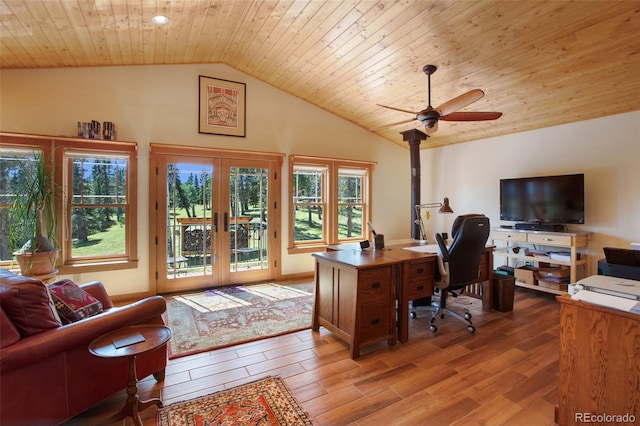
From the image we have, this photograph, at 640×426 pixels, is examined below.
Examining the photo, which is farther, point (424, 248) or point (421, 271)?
point (424, 248)

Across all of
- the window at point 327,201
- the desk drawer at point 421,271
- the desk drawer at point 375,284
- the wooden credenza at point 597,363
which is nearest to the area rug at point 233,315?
the desk drawer at point 375,284

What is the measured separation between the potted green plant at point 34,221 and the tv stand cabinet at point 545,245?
18.7 ft

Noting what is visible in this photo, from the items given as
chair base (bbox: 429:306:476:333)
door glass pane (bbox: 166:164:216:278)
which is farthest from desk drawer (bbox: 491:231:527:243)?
door glass pane (bbox: 166:164:216:278)

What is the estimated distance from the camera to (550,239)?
3963mm

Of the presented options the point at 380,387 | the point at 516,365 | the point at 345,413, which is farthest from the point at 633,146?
the point at 345,413

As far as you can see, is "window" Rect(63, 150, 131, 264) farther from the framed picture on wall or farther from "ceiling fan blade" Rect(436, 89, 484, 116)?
"ceiling fan blade" Rect(436, 89, 484, 116)

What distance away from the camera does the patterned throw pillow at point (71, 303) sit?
1.87m

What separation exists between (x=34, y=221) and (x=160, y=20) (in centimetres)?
252

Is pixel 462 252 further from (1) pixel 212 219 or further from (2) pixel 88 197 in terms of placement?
(2) pixel 88 197

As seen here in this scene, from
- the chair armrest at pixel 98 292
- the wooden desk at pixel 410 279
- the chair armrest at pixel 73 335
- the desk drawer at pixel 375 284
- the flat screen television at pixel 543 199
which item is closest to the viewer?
the chair armrest at pixel 73 335

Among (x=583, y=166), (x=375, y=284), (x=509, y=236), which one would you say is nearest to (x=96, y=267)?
(x=375, y=284)

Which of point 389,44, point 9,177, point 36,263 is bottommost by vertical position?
point 36,263

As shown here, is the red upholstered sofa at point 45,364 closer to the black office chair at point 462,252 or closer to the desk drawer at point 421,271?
the desk drawer at point 421,271

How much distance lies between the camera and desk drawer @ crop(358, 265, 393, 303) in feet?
8.31
